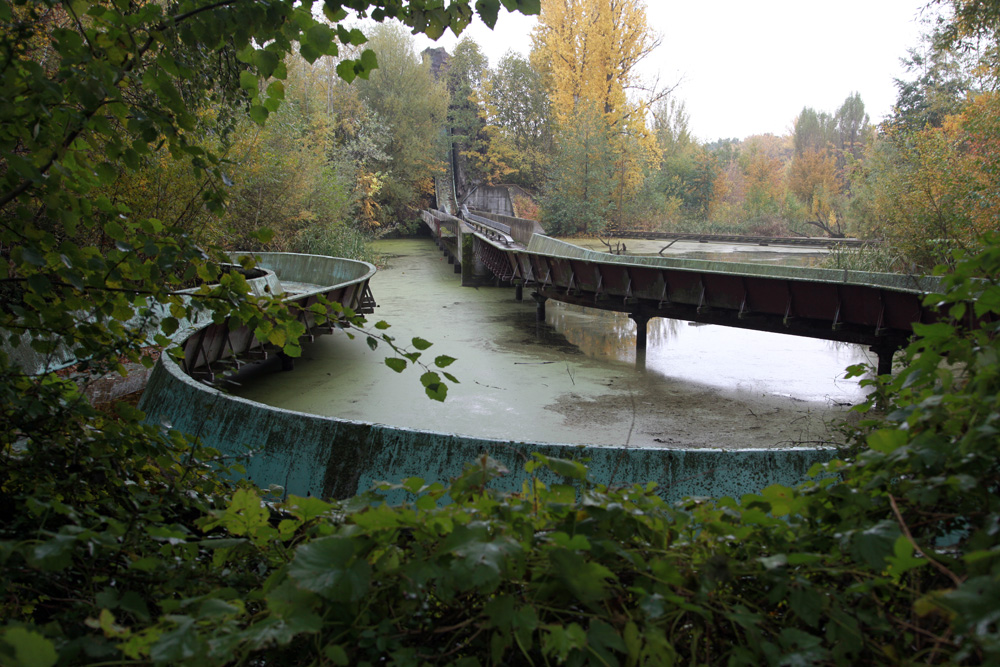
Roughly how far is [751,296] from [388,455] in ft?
24.6

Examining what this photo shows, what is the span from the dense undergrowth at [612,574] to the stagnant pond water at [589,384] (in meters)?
4.28

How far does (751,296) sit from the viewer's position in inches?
383

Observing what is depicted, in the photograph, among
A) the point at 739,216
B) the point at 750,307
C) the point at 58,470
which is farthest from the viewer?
the point at 739,216

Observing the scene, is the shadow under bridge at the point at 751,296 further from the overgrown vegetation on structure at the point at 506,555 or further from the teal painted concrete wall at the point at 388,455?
the overgrown vegetation on structure at the point at 506,555

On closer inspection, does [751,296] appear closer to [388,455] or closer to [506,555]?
[388,455]

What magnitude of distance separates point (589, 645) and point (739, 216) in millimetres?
40385

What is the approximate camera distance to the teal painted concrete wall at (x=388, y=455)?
3.43 meters

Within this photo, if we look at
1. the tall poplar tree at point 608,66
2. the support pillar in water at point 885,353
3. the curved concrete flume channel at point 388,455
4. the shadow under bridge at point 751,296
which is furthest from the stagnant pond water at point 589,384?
the tall poplar tree at point 608,66

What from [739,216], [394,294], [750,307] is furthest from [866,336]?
[739,216]

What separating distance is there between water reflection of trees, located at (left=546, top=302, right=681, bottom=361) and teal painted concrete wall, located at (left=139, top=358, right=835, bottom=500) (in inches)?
298

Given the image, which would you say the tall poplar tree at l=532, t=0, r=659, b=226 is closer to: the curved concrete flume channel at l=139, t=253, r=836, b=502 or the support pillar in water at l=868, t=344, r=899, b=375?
the support pillar in water at l=868, t=344, r=899, b=375

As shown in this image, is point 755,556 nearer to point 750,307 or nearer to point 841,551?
point 841,551

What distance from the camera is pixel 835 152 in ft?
178

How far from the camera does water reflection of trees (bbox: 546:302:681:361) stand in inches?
462
